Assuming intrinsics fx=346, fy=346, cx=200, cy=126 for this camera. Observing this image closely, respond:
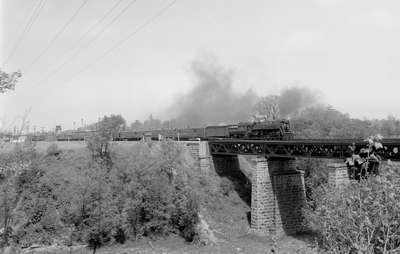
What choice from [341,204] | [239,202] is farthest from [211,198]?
[341,204]

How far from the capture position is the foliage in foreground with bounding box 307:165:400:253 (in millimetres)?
4754

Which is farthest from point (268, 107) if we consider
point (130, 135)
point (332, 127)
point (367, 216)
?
point (367, 216)

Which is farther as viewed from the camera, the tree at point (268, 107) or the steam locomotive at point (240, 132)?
the tree at point (268, 107)

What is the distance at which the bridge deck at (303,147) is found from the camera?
22812 millimetres

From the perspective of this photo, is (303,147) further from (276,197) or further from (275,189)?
(276,197)

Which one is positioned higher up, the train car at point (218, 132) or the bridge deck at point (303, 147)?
the train car at point (218, 132)

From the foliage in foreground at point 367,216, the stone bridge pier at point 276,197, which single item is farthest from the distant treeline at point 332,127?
the foliage in foreground at point 367,216

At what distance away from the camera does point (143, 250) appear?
83.9ft

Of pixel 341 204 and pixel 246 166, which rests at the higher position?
pixel 341 204

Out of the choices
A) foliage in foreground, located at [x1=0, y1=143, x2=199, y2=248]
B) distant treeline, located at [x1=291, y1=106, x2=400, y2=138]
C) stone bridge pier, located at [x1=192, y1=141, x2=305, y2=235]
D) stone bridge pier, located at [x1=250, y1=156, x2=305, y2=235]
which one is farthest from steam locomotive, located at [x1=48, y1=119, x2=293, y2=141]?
distant treeline, located at [x1=291, y1=106, x2=400, y2=138]

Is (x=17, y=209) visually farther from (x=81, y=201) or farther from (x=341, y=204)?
(x=341, y=204)

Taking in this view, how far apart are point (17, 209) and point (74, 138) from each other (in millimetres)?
25823

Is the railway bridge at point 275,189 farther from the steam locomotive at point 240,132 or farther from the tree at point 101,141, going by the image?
the tree at point 101,141

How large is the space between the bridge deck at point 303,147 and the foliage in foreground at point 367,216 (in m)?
16.5
